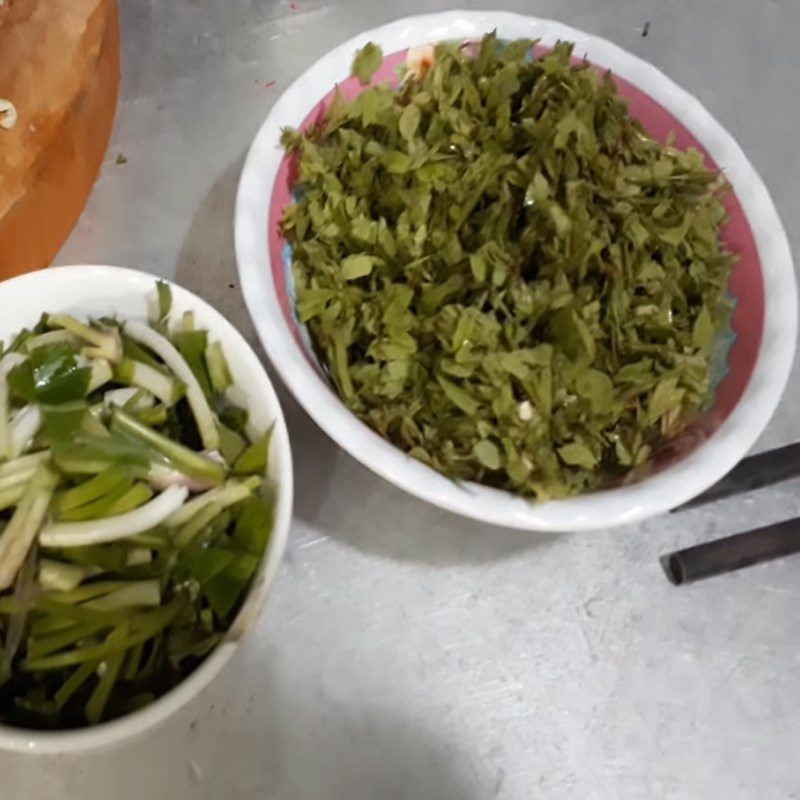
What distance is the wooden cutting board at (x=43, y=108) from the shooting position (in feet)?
2.26

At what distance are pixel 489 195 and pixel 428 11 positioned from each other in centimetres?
44

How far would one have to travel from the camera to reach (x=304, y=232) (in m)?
0.67

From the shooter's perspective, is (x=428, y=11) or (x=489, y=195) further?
(x=428, y=11)

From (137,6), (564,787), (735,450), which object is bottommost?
(564,787)

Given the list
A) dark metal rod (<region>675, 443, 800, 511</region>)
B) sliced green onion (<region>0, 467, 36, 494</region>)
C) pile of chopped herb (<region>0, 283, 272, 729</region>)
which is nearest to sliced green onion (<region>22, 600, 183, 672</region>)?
pile of chopped herb (<region>0, 283, 272, 729</region>)

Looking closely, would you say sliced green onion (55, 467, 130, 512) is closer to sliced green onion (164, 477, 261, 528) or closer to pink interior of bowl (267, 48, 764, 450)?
sliced green onion (164, 477, 261, 528)

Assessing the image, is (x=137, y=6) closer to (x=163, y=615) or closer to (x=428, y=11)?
(x=428, y=11)

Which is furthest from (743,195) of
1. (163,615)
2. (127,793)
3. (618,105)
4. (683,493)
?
(127,793)

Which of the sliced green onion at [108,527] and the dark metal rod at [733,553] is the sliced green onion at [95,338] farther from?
the dark metal rod at [733,553]

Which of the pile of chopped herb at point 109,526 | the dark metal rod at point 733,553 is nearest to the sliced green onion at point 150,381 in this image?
the pile of chopped herb at point 109,526

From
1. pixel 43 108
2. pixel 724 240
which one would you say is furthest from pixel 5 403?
pixel 724 240

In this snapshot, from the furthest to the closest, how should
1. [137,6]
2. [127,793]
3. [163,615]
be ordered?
[137,6] → [127,793] → [163,615]

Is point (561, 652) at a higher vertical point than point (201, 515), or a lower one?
lower

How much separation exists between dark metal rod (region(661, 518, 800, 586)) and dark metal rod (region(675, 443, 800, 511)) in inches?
1.4
